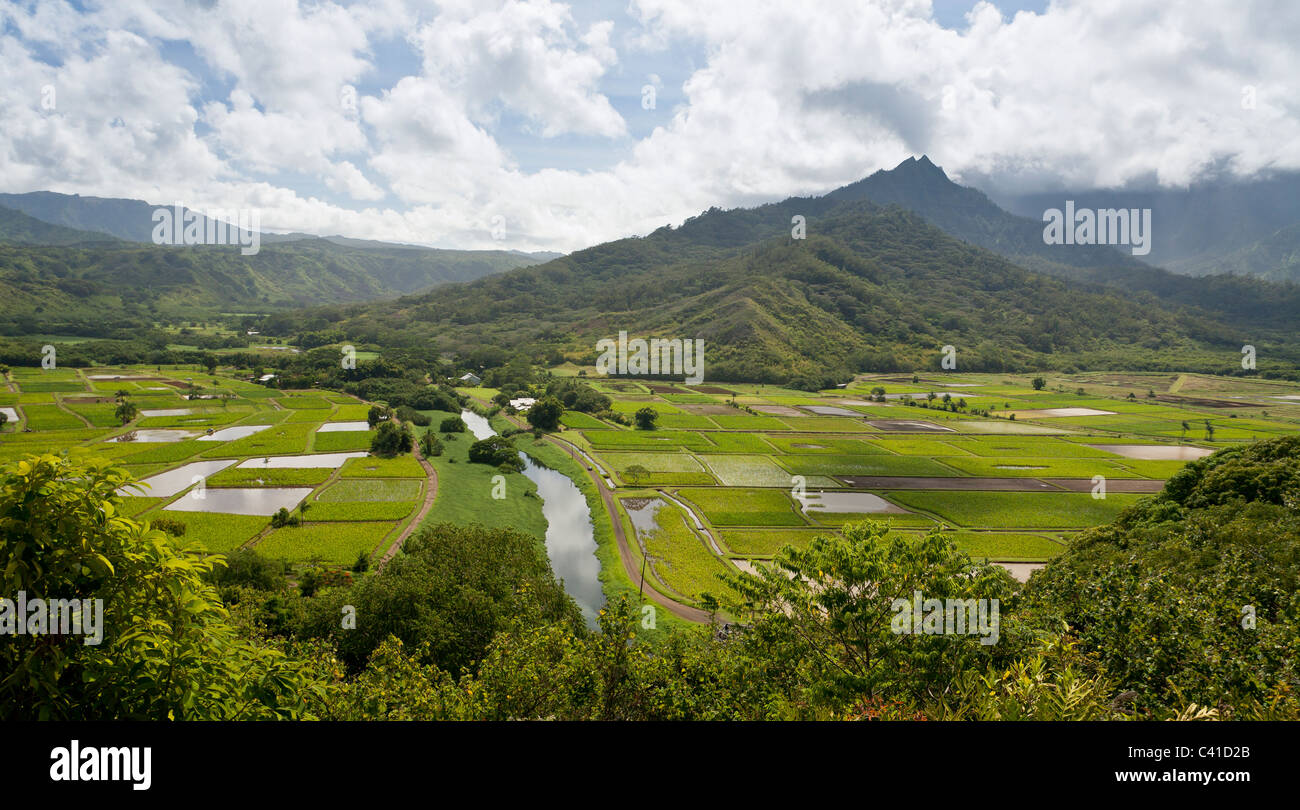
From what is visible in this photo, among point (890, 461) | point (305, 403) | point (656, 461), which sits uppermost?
point (305, 403)

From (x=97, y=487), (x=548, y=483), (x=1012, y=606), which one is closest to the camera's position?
(x=97, y=487)

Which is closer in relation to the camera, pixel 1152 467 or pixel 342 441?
pixel 1152 467

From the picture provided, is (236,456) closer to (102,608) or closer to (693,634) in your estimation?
(693,634)

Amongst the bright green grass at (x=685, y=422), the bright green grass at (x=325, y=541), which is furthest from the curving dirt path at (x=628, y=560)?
the bright green grass at (x=685, y=422)

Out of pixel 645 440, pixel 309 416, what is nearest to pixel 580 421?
pixel 645 440
